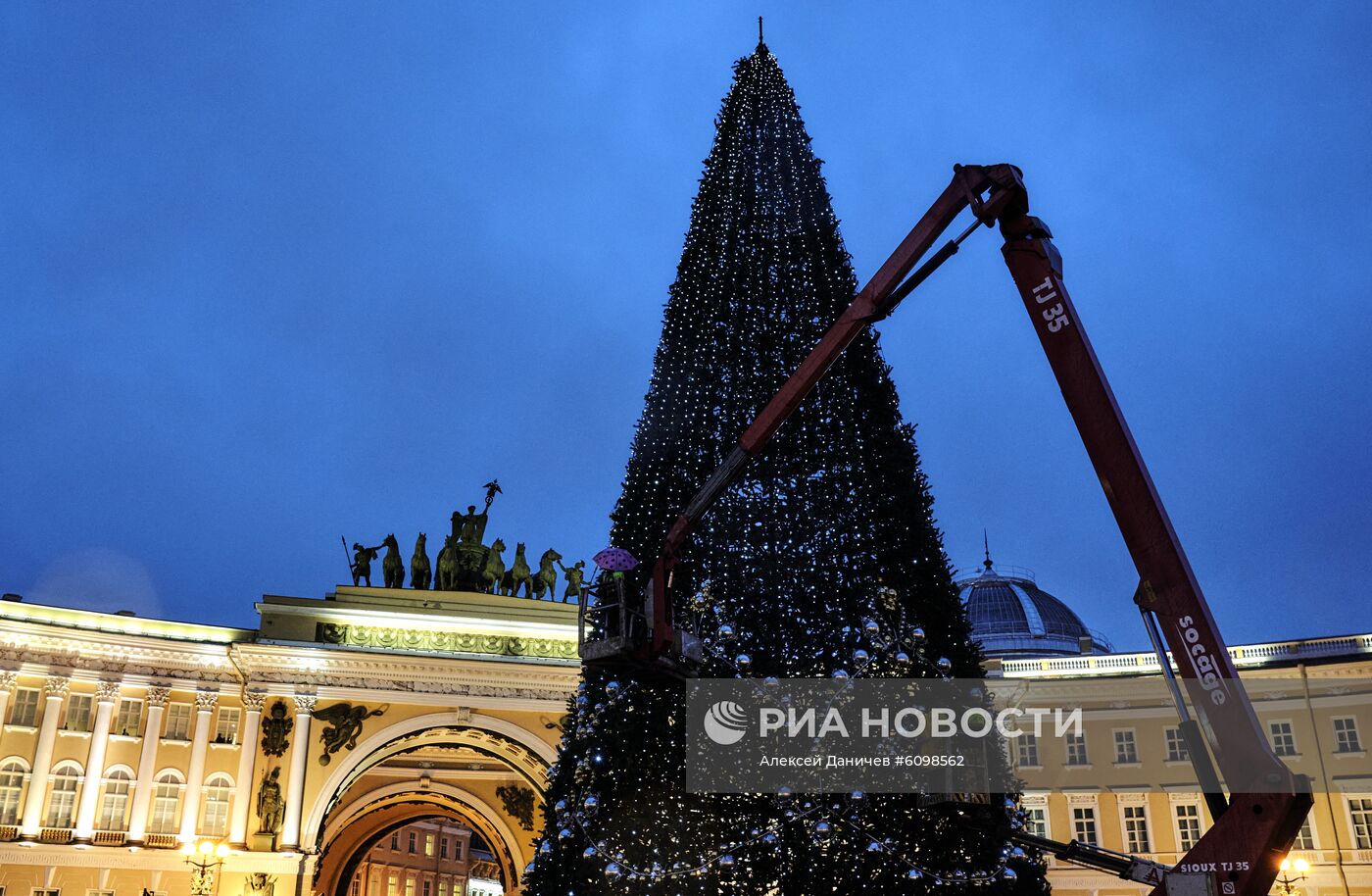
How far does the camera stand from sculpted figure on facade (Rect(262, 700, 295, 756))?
37.9 metres

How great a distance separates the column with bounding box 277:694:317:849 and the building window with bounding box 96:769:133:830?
16.0ft

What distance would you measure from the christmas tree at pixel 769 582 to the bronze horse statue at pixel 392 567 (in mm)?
26121

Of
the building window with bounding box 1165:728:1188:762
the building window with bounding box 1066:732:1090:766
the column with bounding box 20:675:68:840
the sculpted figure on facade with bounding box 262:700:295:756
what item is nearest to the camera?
the column with bounding box 20:675:68:840

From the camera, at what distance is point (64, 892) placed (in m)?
35.5

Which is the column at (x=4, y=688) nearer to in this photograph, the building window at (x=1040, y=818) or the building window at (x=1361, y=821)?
the building window at (x=1040, y=818)

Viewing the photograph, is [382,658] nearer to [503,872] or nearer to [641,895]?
[503,872]

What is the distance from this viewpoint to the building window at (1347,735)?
37000 millimetres

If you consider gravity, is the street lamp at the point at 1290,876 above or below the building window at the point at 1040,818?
below

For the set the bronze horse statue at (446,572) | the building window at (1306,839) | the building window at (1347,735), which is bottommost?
the building window at (1306,839)

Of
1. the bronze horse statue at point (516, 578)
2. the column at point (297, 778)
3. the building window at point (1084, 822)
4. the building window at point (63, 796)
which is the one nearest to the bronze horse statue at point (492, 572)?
the bronze horse statue at point (516, 578)

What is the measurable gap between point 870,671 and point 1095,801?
28.4 m

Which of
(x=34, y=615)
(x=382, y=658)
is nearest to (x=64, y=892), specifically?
(x=34, y=615)

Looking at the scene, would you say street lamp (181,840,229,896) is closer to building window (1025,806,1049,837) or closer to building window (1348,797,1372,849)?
building window (1025,806,1049,837)

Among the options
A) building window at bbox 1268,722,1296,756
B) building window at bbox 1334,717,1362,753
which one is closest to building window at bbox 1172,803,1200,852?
building window at bbox 1268,722,1296,756
